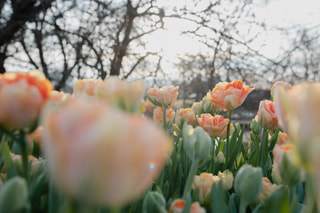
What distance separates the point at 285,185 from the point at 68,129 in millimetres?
299

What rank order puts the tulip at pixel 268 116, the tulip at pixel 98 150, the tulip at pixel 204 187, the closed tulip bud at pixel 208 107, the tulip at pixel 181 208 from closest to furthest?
the tulip at pixel 98 150, the tulip at pixel 181 208, the tulip at pixel 204 187, the tulip at pixel 268 116, the closed tulip bud at pixel 208 107

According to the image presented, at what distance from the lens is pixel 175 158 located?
23.5 inches

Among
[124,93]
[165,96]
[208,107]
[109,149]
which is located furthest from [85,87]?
[208,107]

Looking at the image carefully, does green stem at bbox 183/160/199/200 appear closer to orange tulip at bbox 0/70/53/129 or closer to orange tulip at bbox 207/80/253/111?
orange tulip at bbox 0/70/53/129

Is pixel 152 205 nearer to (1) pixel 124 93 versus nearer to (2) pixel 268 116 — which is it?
(1) pixel 124 93

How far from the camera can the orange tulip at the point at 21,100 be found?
0.66 ft

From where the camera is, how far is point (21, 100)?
203 mm

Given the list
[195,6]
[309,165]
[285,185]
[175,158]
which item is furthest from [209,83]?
[309,165]

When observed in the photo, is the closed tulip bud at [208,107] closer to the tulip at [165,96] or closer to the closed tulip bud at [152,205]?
the tulip at [165,96]

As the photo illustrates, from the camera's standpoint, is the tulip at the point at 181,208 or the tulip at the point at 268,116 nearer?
the tulip at the point at 181,208

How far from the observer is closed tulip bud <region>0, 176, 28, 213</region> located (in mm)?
186

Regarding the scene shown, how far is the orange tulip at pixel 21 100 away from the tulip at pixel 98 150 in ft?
0.27

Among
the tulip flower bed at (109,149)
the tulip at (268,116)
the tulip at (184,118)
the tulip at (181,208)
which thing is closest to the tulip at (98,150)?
the tulip flower bed at (109,149)

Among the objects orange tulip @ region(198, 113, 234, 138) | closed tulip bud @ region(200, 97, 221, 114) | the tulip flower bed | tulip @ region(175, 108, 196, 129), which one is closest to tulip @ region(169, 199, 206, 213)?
the tulip flower bed
